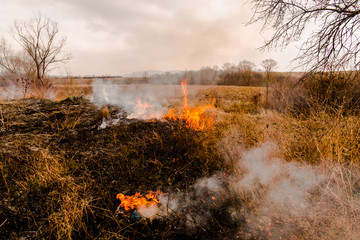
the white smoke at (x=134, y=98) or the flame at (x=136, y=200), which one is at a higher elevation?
the white smoke at (x=134, y=98)

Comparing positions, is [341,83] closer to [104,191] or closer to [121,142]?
[121,142]

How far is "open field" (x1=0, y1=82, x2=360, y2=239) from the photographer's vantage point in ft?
7.73

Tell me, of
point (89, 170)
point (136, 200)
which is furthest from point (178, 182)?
point (89, 170)

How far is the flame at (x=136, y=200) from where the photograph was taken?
2869 millimetres

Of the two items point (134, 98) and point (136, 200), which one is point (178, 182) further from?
point (134, 98)

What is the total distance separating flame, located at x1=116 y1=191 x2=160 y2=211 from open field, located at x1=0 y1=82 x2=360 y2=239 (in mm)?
43

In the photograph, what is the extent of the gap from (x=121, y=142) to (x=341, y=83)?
8489 mm

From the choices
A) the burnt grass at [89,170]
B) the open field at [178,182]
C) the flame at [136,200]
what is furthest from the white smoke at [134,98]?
the flame at [136,200]

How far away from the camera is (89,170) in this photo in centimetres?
384

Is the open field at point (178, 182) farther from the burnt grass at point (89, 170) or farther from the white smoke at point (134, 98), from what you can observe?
the white smoke at point (134, 98)

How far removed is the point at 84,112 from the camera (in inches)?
257

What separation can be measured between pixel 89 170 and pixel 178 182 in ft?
6.94

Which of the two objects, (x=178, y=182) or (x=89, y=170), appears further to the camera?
(x=89, y=170)

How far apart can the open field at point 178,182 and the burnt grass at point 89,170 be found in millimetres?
21
